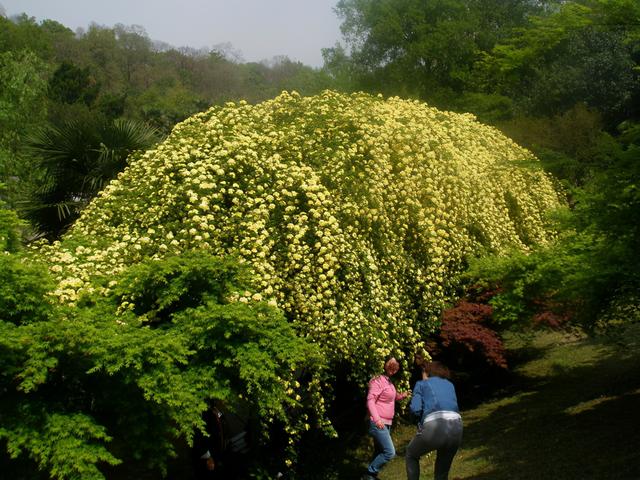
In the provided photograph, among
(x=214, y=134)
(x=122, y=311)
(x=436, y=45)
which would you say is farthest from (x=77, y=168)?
(x=436, y=45)

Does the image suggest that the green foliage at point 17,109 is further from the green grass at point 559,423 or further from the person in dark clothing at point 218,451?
the green grass at point 559,423

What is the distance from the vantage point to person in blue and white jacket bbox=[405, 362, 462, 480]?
679 centimetres

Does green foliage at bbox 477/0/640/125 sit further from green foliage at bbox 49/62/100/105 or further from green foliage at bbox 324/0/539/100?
green foliage at bbox 49/62/100/105

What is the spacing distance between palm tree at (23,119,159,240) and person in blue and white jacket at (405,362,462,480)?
270 inches

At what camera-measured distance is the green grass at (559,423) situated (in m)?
8.51

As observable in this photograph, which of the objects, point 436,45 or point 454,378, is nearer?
point 454,378

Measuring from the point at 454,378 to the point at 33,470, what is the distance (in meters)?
8.79

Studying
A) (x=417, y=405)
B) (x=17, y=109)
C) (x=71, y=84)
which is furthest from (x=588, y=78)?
(x=71, y=84)

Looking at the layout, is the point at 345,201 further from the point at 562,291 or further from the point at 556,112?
the point at 556,112

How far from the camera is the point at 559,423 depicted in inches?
416

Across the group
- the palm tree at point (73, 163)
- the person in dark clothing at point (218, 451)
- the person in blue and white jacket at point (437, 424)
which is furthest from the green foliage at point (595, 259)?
the palm tree at point (73, 163)

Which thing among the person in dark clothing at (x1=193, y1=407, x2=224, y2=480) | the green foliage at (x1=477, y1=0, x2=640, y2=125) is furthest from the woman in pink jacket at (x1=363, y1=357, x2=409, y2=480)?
the green foliage at (x1=477, y1=0, x2=640, y2=125)

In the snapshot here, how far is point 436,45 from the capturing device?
1288 inches

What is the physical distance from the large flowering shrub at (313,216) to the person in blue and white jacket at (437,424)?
1.72m
